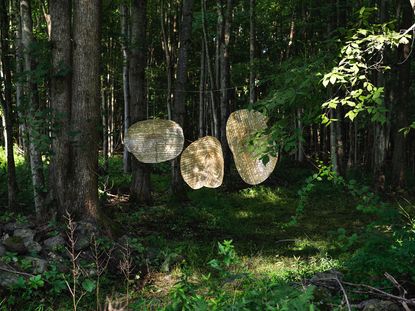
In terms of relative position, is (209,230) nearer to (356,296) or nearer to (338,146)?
(356,296)

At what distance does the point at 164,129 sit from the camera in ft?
25.8

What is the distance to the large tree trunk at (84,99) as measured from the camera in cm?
664

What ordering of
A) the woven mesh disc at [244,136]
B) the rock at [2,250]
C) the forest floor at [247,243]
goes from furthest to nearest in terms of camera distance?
the woven mesh disc at [244,136]
the rock at [2,250]
the forest floor at [247,243]

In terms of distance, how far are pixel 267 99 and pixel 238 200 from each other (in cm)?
797

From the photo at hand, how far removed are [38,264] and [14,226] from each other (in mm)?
1389

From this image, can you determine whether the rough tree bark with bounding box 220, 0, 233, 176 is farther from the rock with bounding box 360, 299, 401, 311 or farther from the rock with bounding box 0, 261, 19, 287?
the rock with bounding box 360, 299, 401, 311

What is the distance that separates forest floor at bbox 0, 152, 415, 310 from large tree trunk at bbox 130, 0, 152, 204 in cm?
51

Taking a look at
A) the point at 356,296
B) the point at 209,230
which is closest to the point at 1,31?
the point at 209,230

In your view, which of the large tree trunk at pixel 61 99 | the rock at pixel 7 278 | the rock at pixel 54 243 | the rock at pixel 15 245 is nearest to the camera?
the rock at pixel 7 278

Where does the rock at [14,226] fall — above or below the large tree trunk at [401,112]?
below

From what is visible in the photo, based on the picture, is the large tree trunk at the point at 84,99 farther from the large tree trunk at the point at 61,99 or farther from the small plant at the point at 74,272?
the small plant at the point at 74,272

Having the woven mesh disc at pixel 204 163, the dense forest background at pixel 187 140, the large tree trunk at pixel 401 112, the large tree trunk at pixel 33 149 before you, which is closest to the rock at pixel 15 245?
the dense forest background at pixel 187 140

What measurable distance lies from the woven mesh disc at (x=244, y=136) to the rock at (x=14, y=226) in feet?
11.4

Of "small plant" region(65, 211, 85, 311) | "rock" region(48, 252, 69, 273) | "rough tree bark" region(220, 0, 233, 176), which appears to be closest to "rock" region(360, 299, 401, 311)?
"small plant" region(65, 211, 85, 311)
